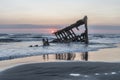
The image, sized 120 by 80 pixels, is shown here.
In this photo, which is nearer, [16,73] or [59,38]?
[16,73]

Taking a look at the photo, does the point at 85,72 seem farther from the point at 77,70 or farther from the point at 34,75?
the point at 34,75

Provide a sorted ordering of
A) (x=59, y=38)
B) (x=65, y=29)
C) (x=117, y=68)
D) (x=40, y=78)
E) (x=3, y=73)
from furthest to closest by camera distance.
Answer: (x=59, y=38)
(x=65, y=29)
(x=117, y=68)
(x=3, y=73)
(x=40, y=78)

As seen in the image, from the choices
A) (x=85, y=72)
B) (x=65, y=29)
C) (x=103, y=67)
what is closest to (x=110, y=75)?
(x=85, y=72)

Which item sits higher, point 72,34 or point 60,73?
point 72,34

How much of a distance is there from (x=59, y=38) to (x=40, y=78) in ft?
109

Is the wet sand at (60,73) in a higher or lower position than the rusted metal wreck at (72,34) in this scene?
lower

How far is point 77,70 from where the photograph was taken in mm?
11992

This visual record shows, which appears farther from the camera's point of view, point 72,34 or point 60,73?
point 72,34

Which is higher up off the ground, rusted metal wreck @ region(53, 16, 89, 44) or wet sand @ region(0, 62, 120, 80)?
rusted metal wreck @ region(53, 16, 89, 44)

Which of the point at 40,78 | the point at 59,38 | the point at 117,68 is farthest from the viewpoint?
the point at 59,38

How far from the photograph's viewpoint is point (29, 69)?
1240 centimetres

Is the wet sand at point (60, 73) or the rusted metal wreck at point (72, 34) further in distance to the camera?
the rusted metal wreck at point (72, 34)

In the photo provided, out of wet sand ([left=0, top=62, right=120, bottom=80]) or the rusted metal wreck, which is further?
the rusted metal wreck

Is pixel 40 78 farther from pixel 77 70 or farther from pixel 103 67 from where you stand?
pixel 103 67
